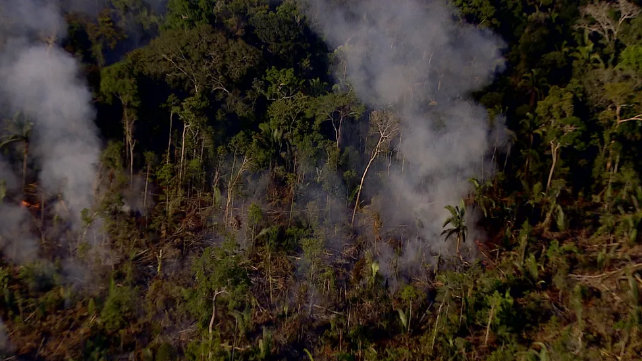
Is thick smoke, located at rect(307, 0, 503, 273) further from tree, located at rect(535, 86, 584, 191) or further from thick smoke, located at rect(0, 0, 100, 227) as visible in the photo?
thick smoke, located at rect(0, 0, 100, 227)

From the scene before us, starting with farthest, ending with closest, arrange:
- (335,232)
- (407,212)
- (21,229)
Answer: (407,212)
(335,232)
(21,229)

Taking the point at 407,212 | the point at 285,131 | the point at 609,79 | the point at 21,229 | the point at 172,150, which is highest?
the point at 609,79

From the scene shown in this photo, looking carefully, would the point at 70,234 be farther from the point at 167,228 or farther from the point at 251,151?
the point at 251,151

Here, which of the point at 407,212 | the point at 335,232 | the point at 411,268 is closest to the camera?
the point at 411,268

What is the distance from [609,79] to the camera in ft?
34.6

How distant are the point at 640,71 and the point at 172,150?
11.0m

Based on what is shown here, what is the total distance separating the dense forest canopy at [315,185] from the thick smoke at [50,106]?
0.04 meters

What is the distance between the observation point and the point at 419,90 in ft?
43.7

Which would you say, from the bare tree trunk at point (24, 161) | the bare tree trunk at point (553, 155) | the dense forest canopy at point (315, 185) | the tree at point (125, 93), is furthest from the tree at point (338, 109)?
the bare tree trunk at point (24, 161)

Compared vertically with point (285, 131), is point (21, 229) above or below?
below

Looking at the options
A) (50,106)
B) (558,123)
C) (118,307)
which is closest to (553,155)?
(558,123)

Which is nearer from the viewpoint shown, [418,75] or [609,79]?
[609,79]

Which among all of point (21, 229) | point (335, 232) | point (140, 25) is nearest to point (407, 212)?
point (335, 232)

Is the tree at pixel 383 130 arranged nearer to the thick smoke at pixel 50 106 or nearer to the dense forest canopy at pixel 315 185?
the dense forest canopy at pixel 315 185
